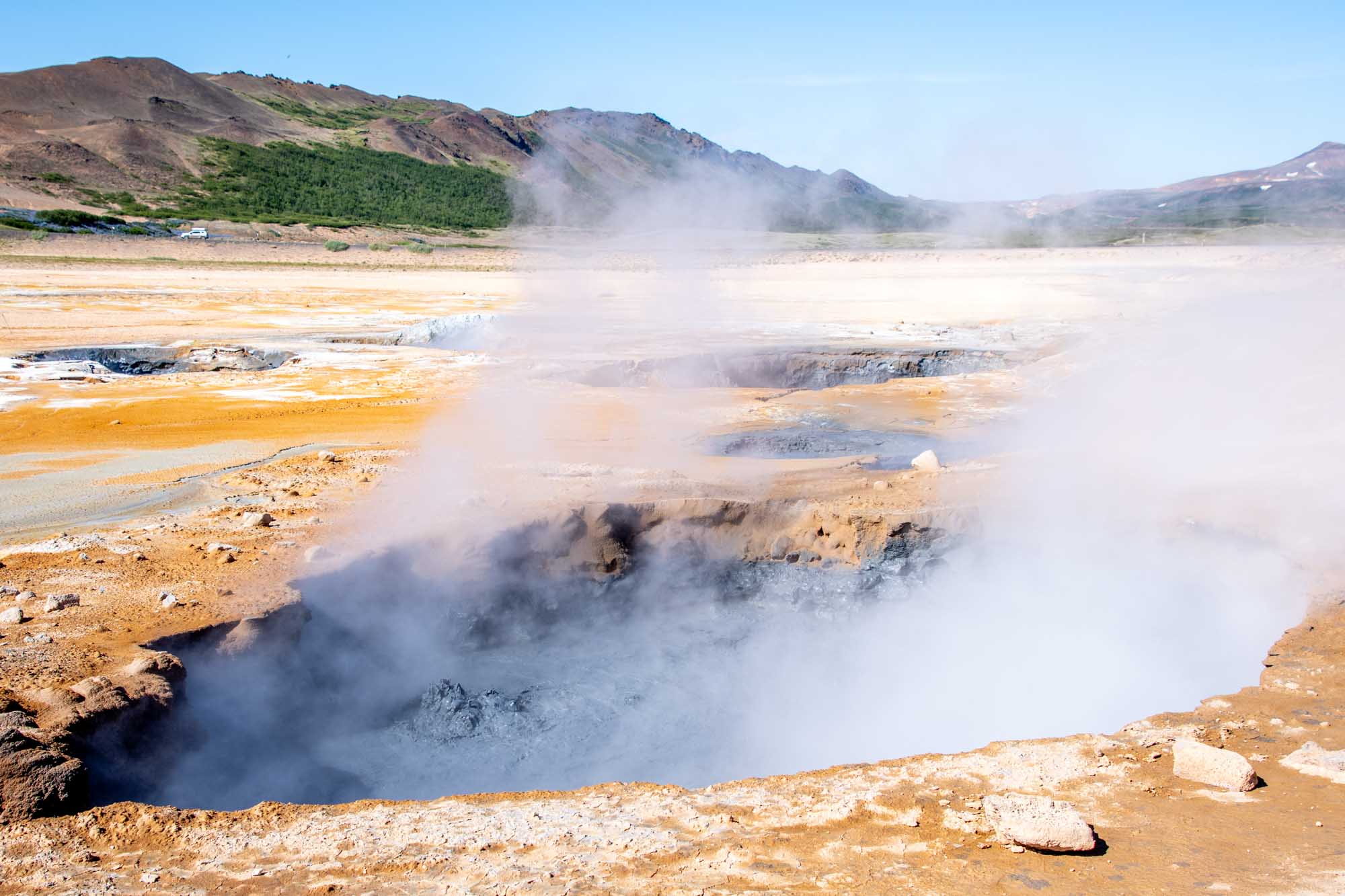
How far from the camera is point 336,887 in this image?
290cm

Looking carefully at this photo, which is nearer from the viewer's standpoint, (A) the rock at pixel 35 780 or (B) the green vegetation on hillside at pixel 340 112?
(A) the rock at pixel 35 780

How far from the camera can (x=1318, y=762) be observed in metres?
3.61

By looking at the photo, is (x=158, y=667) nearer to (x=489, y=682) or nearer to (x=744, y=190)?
(x=489, y=682)

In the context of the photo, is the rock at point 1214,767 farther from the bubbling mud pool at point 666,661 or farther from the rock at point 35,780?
the rock at point 35,780

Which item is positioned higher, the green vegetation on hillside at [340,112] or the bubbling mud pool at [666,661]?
the green vegetation on hillside at [340,112]

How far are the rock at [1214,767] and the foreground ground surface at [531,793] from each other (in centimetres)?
5

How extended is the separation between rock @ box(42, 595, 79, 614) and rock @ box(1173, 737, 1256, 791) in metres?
5.37

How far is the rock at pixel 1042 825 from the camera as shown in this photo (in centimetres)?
297

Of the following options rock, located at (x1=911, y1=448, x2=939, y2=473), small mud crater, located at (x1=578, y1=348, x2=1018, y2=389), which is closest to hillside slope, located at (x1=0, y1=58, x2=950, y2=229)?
small mud crater, located at (x1=578, y1=348, x2=1018, y2=389)

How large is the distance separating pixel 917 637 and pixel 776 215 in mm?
8898

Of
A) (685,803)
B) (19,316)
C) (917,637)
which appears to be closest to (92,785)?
(685,803)

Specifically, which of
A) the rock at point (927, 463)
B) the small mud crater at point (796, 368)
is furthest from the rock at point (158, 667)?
the small mud crater at point (796, 368)

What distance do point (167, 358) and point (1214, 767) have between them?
16240 millimetres

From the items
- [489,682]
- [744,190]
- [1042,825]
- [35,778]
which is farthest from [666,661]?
[744,190]
